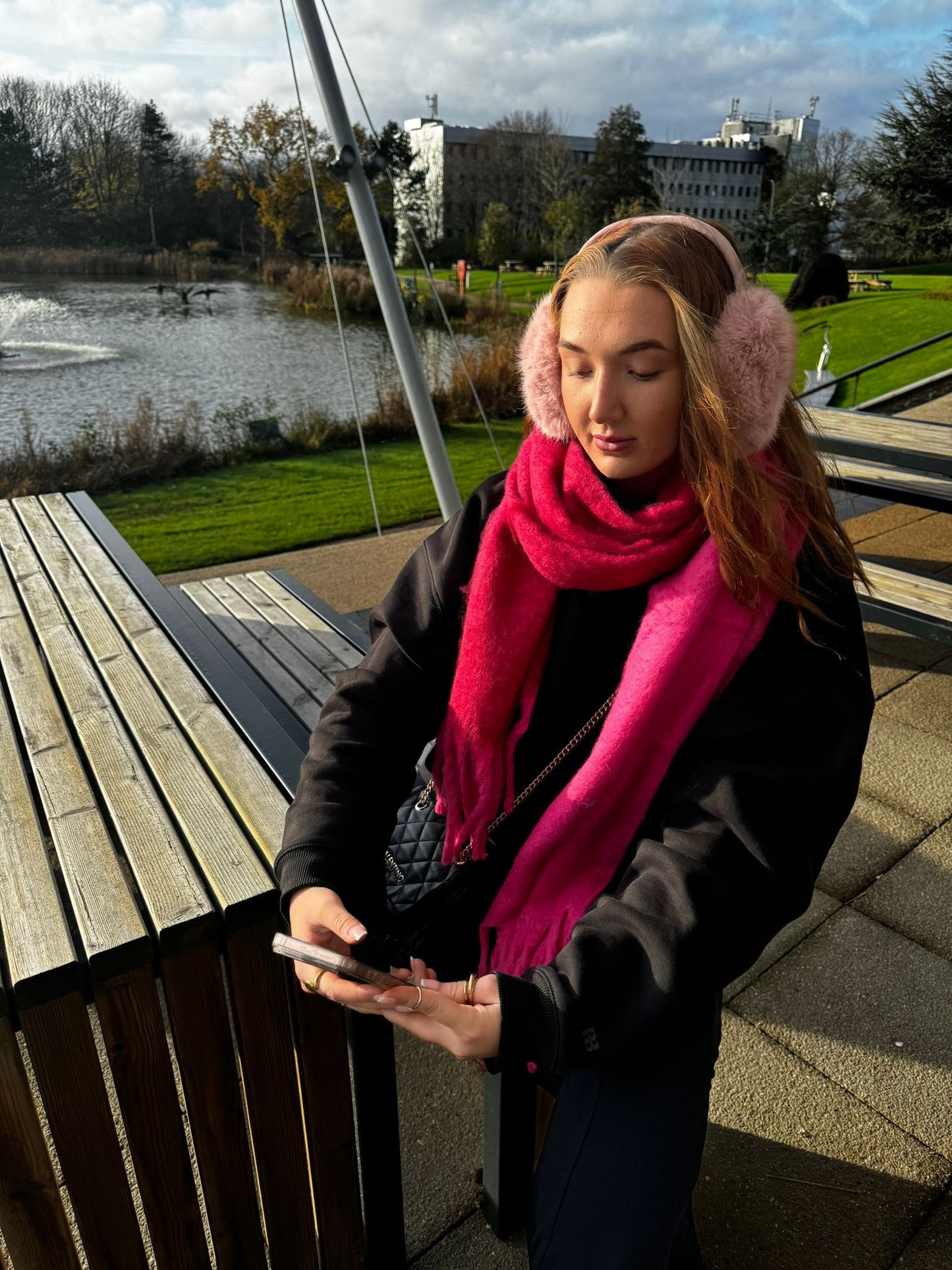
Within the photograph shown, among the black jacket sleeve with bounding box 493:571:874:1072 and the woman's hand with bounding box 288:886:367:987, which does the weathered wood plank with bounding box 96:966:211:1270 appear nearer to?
the woman's hand with bounding box 288:886:367:987

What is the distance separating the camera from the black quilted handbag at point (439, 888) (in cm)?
149

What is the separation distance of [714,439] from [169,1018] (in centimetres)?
114

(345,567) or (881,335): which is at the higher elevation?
(881,335)

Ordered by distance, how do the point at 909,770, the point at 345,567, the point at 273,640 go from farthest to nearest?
the point at 345,567, the point at 909,770, the point at 273,640

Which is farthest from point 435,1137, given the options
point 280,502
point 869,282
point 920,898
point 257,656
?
point 869,282

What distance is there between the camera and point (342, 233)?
14.4 m

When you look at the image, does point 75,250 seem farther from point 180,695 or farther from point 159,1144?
point 159,1144

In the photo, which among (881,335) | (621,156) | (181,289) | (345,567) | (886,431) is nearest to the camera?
Answer: (886,431)

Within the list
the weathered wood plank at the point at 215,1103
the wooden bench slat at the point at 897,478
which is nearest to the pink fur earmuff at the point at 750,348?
the weathered wood plank at the point at 215,1103

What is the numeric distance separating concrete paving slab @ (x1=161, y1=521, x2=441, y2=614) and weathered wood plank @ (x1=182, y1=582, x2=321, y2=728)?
68.3 inches

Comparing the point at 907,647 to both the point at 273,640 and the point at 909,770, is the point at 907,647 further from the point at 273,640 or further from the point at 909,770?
the point at 273,640

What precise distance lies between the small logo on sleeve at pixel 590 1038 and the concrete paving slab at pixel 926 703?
9.12 feet

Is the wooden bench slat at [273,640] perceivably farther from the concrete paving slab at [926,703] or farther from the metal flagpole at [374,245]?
the concrete paving slab at [926,703]

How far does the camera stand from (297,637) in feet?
9.25
